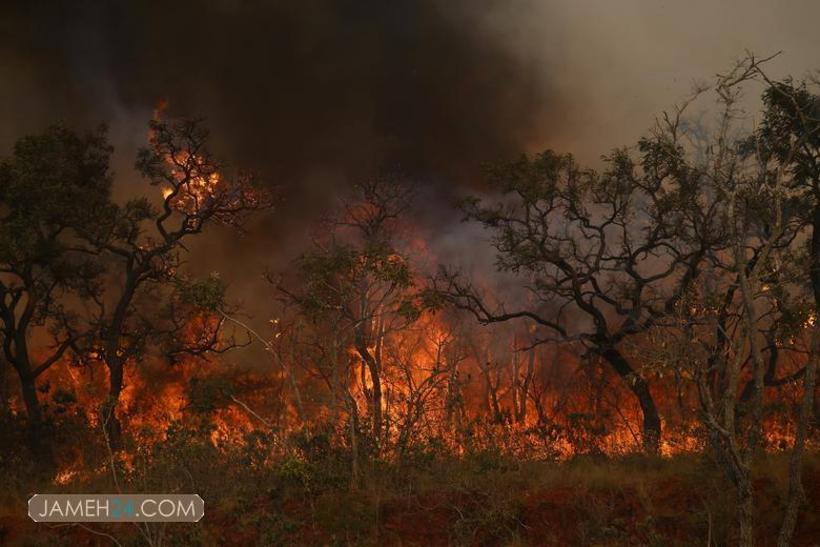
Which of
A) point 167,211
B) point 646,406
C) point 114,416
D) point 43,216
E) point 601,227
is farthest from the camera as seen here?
point 167,211

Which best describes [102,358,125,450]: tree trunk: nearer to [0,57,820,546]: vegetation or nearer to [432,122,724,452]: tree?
[0,57,820,546]: vegetation

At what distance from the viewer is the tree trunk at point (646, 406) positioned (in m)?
17.3

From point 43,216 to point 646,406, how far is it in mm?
14602

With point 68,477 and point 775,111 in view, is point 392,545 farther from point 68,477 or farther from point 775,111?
point 775,111

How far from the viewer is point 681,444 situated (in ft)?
55.2

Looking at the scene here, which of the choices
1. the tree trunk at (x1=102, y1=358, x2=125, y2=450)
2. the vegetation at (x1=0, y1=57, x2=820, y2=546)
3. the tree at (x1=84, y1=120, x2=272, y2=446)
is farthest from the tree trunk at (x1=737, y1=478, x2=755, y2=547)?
the tree at (x1=84, y1=120, x2=272, y2=446)

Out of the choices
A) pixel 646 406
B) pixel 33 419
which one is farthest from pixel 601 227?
pixel 33 419

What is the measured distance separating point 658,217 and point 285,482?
10.0 m

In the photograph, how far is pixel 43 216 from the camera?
19.7 metres

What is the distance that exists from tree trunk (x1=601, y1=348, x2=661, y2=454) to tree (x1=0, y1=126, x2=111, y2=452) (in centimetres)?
1294

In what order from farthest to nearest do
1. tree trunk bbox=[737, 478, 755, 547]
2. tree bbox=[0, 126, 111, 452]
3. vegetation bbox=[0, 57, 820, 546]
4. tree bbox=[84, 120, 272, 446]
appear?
tree bbox=[84, 120, 272, 446]
tree bbox=[0, 126, 111, 452]
vegetation bbox=[0, 57, 820, 546]
tree trunk bbox=[737, 478, 755, 547]

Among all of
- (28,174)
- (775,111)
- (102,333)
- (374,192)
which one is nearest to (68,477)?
(102,333)

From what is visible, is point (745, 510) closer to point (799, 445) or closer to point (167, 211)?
point (799, 445)

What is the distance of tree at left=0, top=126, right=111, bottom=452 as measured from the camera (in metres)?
19.3
